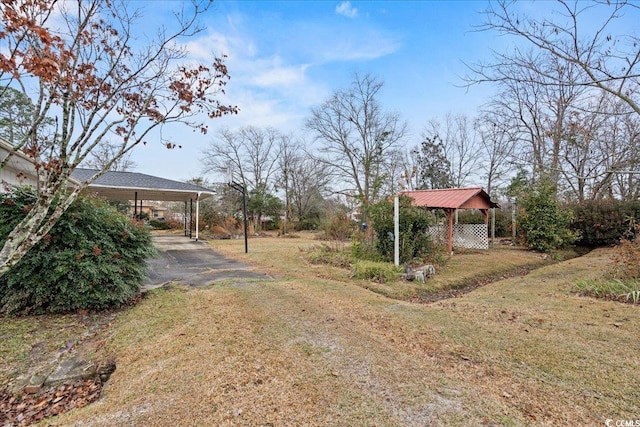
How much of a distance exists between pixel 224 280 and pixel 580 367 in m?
5.90

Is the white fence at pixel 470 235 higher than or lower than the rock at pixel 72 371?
higher

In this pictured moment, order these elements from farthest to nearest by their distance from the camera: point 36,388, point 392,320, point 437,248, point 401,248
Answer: point 437,248 < point 401,248 < point 392,320 < point 36,388

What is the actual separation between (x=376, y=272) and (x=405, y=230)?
1.89 m

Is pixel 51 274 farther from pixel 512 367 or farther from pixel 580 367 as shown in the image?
pixel 580 367

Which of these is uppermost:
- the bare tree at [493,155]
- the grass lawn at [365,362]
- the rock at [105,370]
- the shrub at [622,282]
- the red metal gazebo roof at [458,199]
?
the bare tree at [493,155]

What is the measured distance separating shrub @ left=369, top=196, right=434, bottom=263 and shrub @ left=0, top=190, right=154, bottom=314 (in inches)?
238

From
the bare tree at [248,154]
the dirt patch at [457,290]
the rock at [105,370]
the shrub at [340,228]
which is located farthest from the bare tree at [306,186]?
the rock at [105,370]

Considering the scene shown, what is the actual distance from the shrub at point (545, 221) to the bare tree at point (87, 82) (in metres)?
11.7

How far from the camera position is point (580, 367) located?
255 cm

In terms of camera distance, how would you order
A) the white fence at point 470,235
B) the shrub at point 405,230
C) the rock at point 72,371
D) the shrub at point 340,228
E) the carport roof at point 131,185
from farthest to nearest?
the carport roof at point 131,185
the white fence at point 470,235
the shrub at point 340,228
the shrub at point 405,230
the rock at point 72,371

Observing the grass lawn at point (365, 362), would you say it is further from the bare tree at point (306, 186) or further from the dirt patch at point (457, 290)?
the bare tree at point (306, 186)

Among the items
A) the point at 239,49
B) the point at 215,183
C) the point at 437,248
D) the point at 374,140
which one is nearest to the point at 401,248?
the point at 437,248

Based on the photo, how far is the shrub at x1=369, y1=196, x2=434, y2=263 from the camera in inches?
312

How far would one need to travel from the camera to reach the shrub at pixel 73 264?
3920mm
